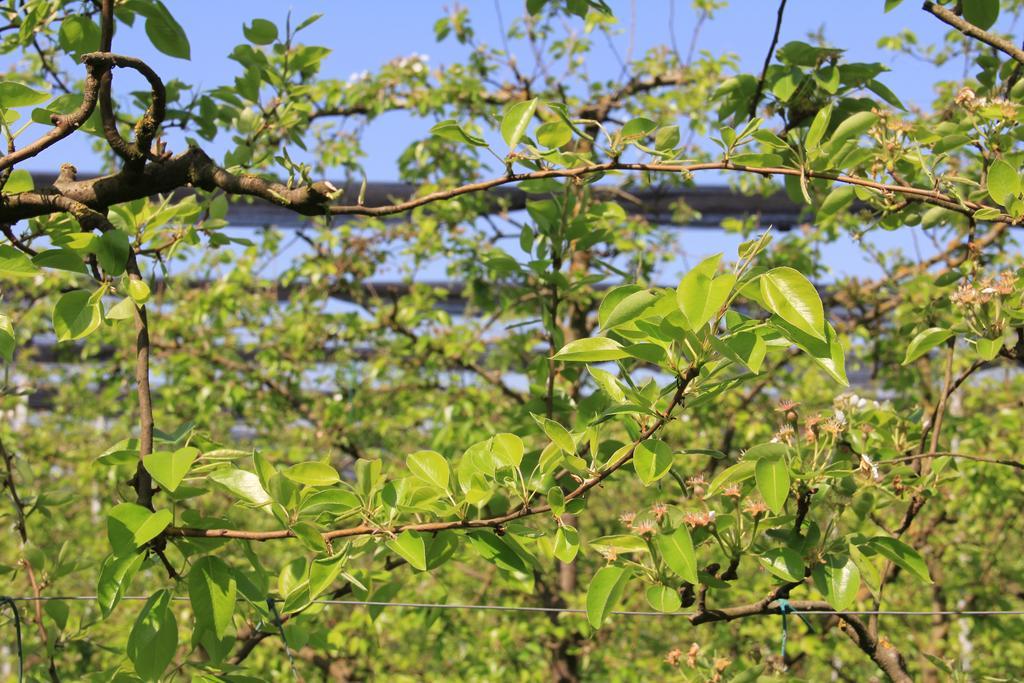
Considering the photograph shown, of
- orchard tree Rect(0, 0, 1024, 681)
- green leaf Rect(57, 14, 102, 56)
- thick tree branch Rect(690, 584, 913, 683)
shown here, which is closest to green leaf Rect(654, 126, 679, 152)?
orchard tree Rect(0, 0, 1024, 681)

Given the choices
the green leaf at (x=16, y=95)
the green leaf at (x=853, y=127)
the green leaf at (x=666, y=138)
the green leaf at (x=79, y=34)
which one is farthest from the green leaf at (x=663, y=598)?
the green leaf at (x=79, y=34)

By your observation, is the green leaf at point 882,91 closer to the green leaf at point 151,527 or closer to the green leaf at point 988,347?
the green leaf at point 988,347

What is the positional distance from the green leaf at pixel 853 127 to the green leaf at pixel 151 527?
97cm

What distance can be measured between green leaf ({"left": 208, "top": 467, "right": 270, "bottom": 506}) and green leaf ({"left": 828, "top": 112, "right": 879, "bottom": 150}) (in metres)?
0.88

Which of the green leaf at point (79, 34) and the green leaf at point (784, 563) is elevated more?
the green leaf at point (79, 34)

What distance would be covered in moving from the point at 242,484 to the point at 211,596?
0.47 ft

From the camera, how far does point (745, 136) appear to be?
114 centimetres

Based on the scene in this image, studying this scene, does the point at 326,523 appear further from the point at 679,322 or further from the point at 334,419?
the point at 334,419

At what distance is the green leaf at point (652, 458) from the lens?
0.91m

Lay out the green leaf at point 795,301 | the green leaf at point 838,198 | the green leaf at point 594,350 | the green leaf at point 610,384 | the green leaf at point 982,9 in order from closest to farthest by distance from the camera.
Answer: the green leaf at point 795,301 < the green leaf at point 594,350 < the green leaf at point 610,384 < the green leaf at point 982,9 < the green leaf at point 838,198

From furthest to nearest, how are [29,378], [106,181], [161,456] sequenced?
[29,378]
[106,181]
[161,456]

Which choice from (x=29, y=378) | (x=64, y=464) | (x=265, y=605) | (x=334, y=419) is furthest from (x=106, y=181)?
(x=29, y=378)

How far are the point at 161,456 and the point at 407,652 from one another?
323 cm

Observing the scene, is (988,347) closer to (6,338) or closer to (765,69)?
(765,69)
